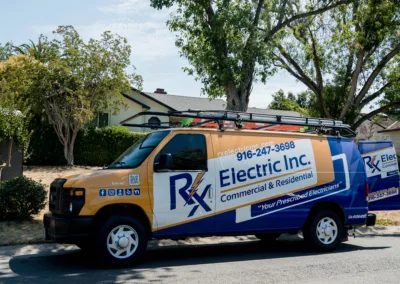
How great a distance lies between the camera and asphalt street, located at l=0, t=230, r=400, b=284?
688cm

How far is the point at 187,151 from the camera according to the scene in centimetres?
820

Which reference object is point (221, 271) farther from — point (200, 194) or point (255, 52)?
point (255, 52)

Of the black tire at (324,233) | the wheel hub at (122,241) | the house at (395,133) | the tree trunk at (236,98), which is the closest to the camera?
the wheel hub at (122,241)

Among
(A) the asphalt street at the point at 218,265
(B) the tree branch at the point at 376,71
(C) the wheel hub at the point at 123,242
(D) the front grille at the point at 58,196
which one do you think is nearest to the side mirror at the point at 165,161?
(C) the wheel hub at the point at 123,242

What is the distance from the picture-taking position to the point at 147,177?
7.76m

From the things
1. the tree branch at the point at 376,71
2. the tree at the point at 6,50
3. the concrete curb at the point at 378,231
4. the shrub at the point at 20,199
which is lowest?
the concrete curb at the point at 378,231

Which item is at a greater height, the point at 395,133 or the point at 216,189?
the point at 395,133

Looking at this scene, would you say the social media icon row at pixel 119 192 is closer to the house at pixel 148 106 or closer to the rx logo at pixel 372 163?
the rx logo at pixel 372 163

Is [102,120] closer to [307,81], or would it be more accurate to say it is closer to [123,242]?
[307,81]

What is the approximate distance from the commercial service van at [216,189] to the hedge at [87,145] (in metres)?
17.2

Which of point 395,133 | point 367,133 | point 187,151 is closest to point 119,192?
point 187,151

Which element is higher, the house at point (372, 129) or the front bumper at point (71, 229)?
the house at point (372, 129)

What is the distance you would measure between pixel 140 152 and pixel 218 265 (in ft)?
7.50

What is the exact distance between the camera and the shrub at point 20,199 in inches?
412
